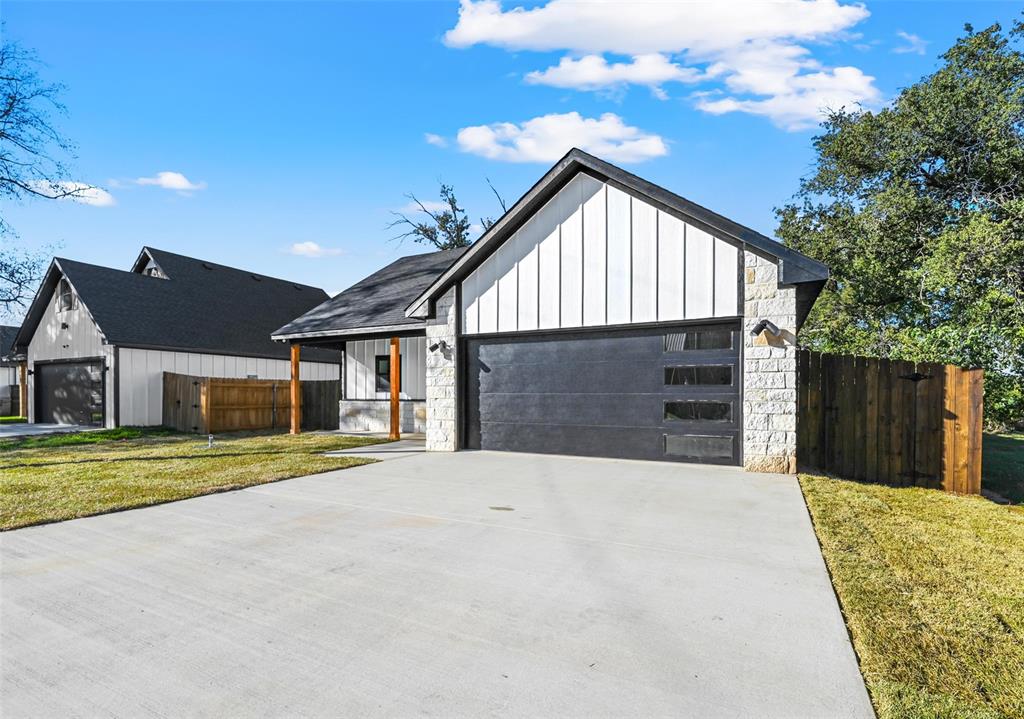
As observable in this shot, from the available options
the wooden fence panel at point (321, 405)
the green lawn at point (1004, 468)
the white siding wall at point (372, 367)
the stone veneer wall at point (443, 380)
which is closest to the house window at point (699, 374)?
the stone veneer wall at point (443, 380)

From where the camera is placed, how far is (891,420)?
291 inches

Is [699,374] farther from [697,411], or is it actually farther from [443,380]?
[443,380]

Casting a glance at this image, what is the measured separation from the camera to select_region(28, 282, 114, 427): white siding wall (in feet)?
54.3

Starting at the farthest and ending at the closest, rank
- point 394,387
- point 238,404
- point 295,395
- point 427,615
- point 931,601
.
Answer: point 238,404 < point 295,395 < point 394,387 < point 931,601 < point 427,615

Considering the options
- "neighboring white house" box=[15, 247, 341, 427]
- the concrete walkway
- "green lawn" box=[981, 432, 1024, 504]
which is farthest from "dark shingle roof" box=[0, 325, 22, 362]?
"green lawn" box=[981, 432, 1024, 504]

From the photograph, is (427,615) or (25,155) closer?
(427,615)

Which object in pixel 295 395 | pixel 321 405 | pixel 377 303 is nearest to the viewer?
pixel 377 303

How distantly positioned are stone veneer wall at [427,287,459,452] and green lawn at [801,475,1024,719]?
6.27 m

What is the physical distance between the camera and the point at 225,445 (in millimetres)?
11711

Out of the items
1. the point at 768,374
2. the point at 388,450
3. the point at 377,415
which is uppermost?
the point at 768,374

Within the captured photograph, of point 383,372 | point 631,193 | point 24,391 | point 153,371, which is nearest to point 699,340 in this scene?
point 631,193

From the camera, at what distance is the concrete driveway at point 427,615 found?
2.19 meters

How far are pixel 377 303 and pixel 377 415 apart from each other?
10.2 ft

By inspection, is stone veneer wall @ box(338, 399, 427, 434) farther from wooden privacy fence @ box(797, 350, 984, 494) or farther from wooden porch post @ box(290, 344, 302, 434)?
wooden privacy fence @ box(797, 350, 984, 494)
